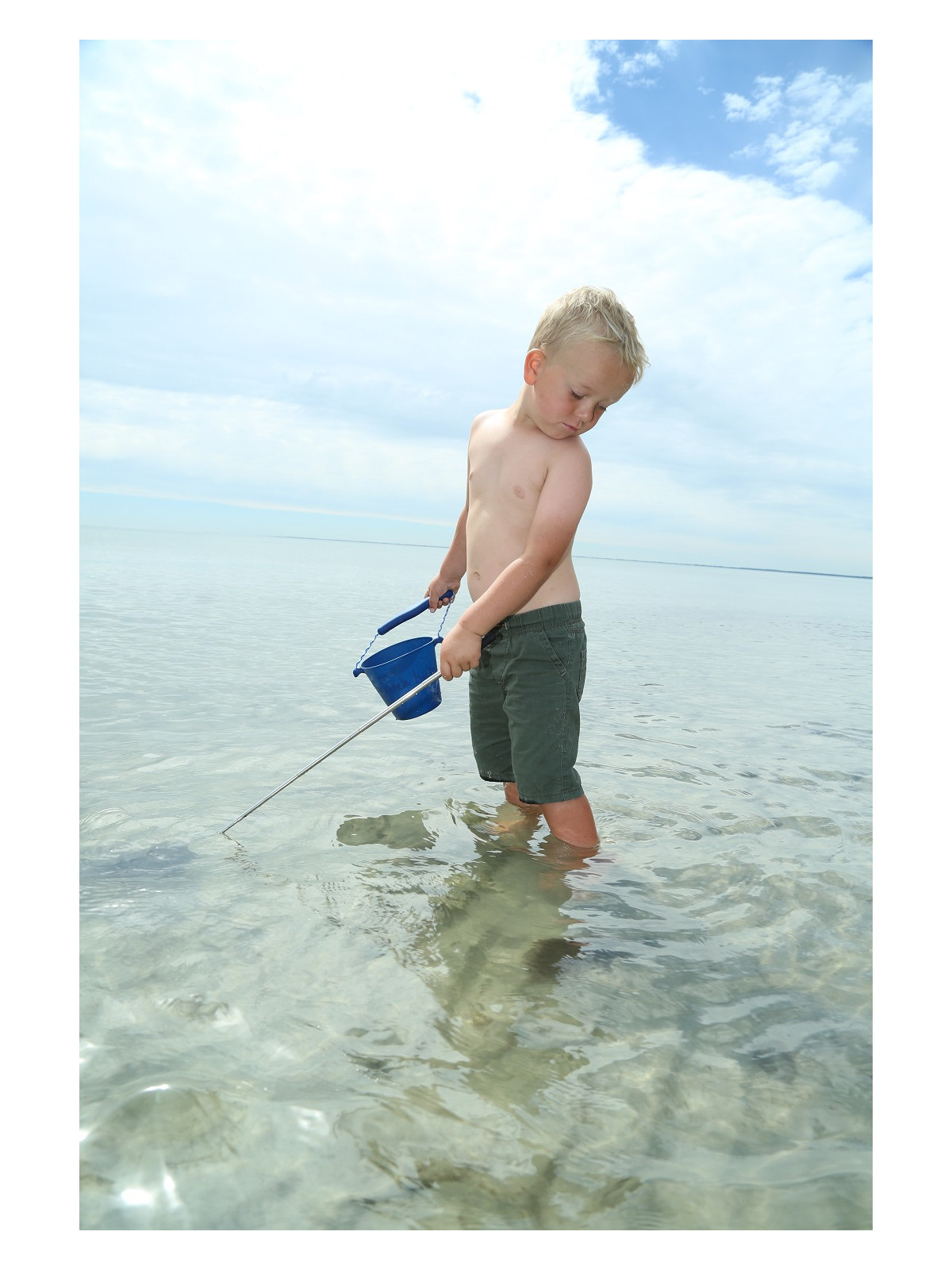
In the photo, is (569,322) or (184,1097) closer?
(184,1097)

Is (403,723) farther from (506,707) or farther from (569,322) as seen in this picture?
(569,322)

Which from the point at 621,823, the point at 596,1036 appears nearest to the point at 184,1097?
the point at 596,1036

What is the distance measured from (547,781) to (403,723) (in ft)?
6.32

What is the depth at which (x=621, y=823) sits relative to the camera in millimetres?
3111

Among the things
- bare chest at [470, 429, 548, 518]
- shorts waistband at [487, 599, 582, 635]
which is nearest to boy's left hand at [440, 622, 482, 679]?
shorts waistband at [487, 599, 582, 635]

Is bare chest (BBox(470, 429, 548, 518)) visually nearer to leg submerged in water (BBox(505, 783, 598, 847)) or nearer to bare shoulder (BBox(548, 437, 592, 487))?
bare shoulder (BBox(548, 437, 592, 487))

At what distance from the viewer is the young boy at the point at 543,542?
2518mm

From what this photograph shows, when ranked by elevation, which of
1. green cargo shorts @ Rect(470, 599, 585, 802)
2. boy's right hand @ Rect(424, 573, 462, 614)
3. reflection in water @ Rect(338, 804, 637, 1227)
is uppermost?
boy's right hand @ Rect(424, 573, 462, 614)

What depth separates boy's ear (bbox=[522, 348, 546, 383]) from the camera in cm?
259

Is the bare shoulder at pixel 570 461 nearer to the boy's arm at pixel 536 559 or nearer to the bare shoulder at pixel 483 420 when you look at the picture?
the boy's arm at pixel 536 559

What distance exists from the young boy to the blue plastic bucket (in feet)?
0.65

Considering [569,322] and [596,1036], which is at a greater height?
[569,322]

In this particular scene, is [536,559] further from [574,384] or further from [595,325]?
[595,325]

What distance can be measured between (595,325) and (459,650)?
41.2 inches
